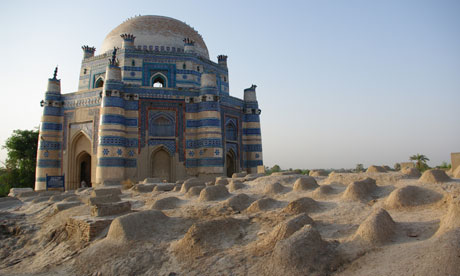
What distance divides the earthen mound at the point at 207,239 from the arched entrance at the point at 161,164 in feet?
45.3

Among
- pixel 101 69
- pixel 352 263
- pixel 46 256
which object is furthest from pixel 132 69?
pixel 352 263

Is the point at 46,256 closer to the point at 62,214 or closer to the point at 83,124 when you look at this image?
the point at 62,214

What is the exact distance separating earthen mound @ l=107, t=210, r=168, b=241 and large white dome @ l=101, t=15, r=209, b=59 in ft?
59.7

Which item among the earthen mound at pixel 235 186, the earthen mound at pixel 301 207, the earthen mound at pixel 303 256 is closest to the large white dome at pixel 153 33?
the earthen mound at pixel 235 186

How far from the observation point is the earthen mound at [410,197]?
22.6 ft

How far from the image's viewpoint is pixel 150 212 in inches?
321

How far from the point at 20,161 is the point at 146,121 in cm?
1318

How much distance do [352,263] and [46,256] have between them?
22.7 ft

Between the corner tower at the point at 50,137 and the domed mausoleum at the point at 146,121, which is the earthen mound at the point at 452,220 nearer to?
the domed mausoleum at the point at 146,121

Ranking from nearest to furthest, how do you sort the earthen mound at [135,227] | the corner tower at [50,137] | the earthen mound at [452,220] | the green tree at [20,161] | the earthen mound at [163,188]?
the earthen mound at [452,220], the earthen mound at [135,227], the earthen mound at [163,188], the corner tower at [50,137], the green tree at [20,161]

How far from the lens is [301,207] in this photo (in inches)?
301

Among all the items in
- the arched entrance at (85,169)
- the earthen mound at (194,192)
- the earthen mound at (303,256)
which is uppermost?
the arched entrance at (85,169)

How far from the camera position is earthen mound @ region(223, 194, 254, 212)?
8.63 meters

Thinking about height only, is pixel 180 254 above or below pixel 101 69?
below
